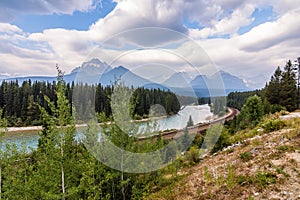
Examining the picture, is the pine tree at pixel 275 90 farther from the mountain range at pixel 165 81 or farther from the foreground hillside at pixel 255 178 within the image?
the mountain range at pixel 165 81

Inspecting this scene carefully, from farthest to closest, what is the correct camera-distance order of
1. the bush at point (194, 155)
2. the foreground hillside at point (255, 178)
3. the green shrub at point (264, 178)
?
the bush at point (194, 155)
the green shrub at point (264, 178)
the foreground hillside at point (255, 178)

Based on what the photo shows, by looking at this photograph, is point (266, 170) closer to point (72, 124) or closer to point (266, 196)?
point (266, 196)

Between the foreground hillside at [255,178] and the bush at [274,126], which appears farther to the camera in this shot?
the bush at [274,126]

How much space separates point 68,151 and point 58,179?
3.14ft

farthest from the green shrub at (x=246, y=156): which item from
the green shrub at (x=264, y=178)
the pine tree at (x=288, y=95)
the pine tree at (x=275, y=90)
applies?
the pine tree at (x=275, y=90)

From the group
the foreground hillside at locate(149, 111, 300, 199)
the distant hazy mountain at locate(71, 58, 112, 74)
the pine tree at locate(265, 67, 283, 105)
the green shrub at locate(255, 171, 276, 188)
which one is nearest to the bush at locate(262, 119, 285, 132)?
the foreground hillside at locate(149, 111, 300, 199)

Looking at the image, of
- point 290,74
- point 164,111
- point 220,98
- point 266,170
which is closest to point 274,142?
point 266,170

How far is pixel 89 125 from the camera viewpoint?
29.8 feet

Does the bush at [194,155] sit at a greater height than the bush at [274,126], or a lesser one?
lesser

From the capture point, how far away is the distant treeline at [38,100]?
295 inches

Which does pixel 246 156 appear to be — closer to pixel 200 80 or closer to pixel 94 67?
pixel 200 80

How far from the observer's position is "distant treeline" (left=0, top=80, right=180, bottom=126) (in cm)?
750

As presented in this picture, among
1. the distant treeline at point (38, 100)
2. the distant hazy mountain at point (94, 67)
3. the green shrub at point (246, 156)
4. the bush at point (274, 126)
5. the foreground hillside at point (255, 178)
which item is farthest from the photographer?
the bush at point (274, 126)

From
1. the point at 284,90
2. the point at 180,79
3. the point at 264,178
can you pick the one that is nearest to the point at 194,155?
the point at 264,178
